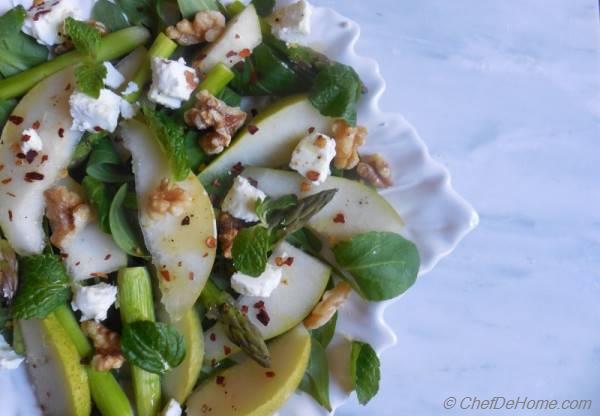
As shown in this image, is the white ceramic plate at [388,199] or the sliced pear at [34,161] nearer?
the sliced pear at [34,161]

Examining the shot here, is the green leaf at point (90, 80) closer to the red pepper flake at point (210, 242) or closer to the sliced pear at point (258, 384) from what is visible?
the red pepper flake at point (210, 242)

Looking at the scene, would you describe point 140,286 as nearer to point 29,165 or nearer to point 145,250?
point 145,250

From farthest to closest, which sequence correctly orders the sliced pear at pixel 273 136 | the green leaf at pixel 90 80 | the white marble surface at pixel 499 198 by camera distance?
1. the white marble surface at pixel 499 198
2. the sliced pear at pixel 273 136
3. the green leaf at pixel 90 80

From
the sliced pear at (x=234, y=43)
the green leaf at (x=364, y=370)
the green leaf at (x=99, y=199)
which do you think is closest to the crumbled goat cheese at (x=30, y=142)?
the green leaf at (x=99, y=199)

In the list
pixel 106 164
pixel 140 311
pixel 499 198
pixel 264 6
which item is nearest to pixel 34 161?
pixel 106 164

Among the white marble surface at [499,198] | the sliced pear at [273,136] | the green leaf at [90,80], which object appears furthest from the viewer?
the white marble surface at [499,198]

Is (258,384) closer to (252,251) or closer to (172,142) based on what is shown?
(252,251)
